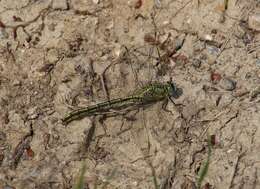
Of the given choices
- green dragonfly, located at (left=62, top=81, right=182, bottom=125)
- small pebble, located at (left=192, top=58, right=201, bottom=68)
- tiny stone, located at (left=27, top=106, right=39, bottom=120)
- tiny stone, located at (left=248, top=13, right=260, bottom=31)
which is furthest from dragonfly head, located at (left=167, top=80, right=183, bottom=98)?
tiny stone, located at (left=27, top=106, right=39, bottom=120)

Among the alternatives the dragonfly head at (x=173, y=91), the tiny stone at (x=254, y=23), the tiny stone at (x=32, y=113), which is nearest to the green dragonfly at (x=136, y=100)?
the dragonfly head at (x=173, y=91)

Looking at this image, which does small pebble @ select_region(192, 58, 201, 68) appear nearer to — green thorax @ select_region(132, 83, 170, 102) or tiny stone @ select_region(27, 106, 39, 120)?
green thorax @ select_region(132, 83, 170, 102)

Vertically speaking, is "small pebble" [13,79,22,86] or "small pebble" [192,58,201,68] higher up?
"small pebble" [192,58,201,68]

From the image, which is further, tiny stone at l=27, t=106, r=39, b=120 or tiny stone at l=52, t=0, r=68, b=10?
tiny stone at l=52, t=0, r=68, b=10

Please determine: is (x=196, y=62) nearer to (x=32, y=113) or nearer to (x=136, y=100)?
(x=136, y=100)

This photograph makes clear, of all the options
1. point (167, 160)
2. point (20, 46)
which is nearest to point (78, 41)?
point (20, 46)

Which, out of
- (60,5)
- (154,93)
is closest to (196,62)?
(154,93)

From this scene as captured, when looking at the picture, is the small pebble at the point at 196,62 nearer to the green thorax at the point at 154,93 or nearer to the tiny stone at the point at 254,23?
the green thorax at the point at 154,93
